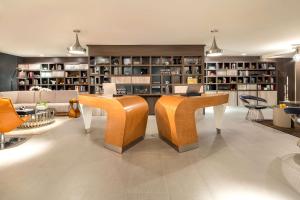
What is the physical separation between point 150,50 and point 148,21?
8.91 feet

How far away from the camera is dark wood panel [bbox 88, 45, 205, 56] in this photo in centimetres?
706

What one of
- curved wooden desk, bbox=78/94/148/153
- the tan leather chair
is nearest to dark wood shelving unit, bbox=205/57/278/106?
curved wooden desk, bbox=78/94/148/153

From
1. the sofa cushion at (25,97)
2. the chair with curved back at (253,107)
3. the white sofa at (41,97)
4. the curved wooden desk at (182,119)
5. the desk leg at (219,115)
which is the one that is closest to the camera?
the curved wooden desk at (182,119)

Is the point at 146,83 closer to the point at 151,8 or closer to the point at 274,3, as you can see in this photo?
the point at 151,8

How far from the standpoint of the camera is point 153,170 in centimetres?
261

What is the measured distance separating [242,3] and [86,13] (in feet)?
9.77

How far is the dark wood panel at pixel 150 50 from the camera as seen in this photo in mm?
7062

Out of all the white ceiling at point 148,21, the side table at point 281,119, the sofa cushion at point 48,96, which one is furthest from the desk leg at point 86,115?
the side table at point 281,119

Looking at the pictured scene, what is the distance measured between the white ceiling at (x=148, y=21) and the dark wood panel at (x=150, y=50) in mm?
602

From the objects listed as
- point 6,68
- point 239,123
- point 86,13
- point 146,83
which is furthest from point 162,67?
point 6,68

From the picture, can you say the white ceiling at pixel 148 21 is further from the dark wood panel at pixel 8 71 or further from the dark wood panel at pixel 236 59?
the dark wood panel at pixel 236 59

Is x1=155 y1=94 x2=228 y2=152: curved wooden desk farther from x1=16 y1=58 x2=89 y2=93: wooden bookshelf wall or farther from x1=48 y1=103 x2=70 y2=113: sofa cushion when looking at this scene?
x1=16 y1=58 x2=89 y2=93: wooden bookshelf wall

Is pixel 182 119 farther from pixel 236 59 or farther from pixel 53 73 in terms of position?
pixel 53 73

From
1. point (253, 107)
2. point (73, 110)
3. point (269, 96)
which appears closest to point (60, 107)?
point (73, 110)
